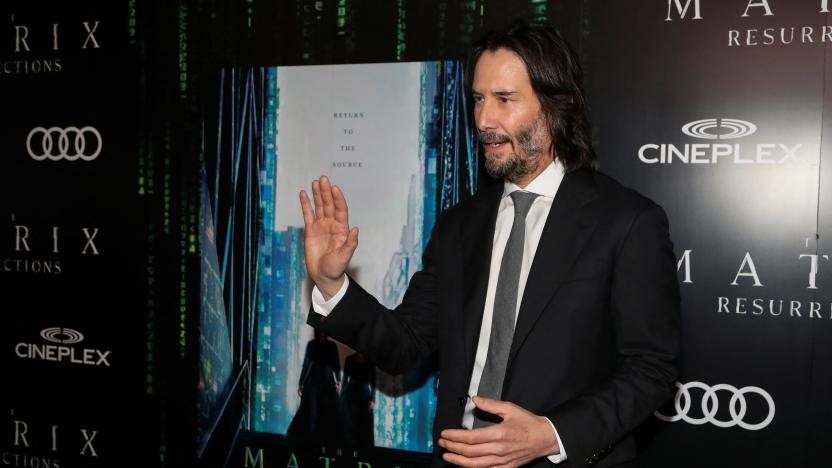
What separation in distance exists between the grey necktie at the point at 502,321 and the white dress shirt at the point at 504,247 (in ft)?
0.06

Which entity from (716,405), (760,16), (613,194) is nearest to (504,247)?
(613,194)

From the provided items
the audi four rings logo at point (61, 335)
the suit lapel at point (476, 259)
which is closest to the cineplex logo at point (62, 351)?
the audi four rings logo at point (61, 335)

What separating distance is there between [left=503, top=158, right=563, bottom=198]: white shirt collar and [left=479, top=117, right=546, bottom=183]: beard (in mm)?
29

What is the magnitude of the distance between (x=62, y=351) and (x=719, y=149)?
113 inches

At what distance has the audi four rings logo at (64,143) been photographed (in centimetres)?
313

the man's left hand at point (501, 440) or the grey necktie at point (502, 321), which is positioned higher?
the grey necktie at point (502, 321)

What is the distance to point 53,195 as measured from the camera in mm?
3197

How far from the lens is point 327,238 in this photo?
1794 mm

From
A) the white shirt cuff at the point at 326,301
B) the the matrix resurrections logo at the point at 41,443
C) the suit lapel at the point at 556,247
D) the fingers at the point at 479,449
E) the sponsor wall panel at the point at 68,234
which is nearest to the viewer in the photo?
the fingers at the point at 479,449

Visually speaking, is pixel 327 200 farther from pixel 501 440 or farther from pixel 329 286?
pixel 501 440

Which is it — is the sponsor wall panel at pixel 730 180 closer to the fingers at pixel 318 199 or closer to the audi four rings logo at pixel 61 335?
the fingers at pixel 318 199

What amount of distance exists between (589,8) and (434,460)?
1.60m

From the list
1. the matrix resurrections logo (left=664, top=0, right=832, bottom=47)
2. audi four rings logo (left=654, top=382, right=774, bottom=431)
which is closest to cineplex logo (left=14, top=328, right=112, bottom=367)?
audi four rings logo (left=654, top=382, right=774, bottom=431)

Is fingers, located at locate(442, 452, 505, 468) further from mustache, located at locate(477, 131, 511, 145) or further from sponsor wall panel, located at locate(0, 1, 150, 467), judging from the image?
sponsor wall panel, located at locate(0, 1, 150, 467)
